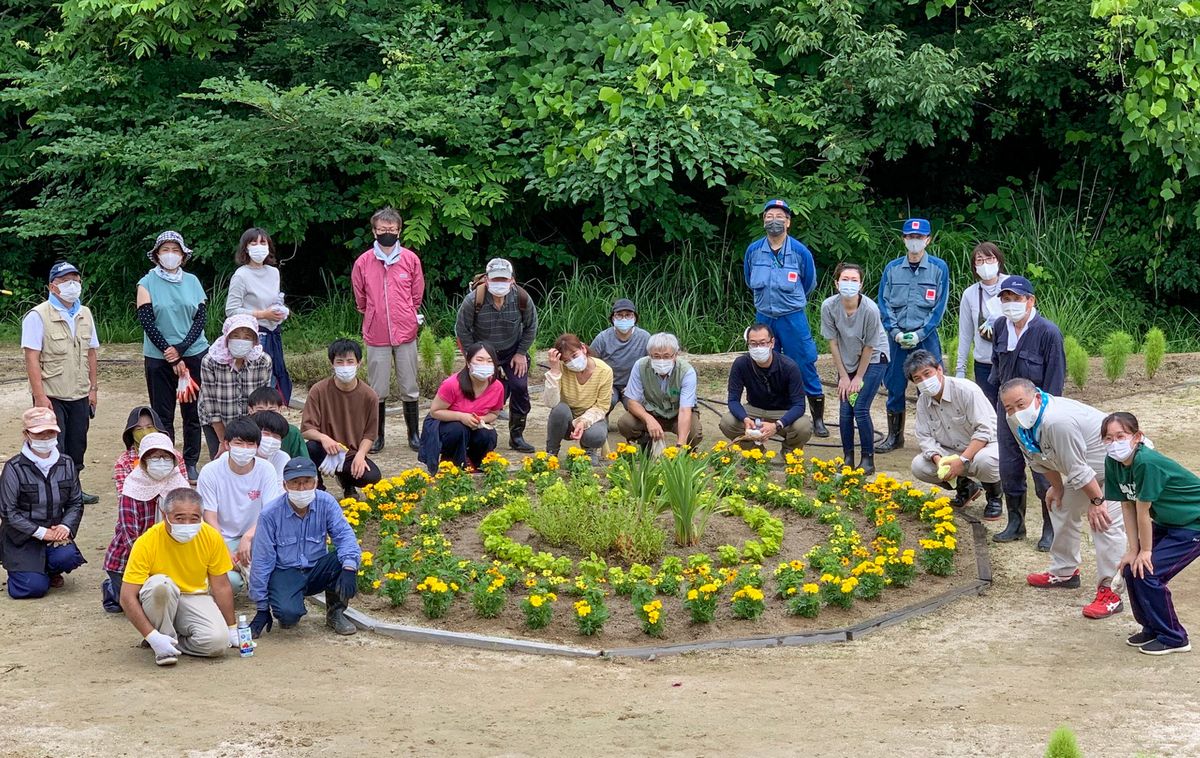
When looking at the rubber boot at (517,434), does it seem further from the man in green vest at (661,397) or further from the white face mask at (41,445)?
the white face mask at (41,445)

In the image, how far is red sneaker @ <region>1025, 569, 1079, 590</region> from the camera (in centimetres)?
808

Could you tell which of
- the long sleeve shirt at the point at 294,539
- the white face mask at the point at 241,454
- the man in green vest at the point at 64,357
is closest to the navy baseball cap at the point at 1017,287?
the long sleeve shirt at the point at 294,539

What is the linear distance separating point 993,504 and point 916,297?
2022 millimetres

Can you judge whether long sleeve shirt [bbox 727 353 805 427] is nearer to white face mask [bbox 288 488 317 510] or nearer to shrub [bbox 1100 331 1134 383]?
shrub [bbox 1100 331 1134 383]

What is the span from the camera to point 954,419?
9477 millimetres

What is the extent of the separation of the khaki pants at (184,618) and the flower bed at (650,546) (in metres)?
0.98

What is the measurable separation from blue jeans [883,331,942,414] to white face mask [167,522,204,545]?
19.2ft

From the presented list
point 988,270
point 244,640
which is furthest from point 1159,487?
point 244,640

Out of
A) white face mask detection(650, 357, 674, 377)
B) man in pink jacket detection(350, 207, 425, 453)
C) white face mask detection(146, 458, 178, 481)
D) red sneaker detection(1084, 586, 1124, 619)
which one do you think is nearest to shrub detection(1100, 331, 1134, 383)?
white face mask detection(650, 357, 674, 377)

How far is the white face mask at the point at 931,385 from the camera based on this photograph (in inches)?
366

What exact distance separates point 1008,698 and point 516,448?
5694 mm

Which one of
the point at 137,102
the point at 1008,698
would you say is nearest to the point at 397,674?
the point at 1008,698

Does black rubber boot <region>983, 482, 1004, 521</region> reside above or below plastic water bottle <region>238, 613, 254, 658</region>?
above

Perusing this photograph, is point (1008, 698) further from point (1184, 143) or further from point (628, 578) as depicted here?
point (1184, 143)
